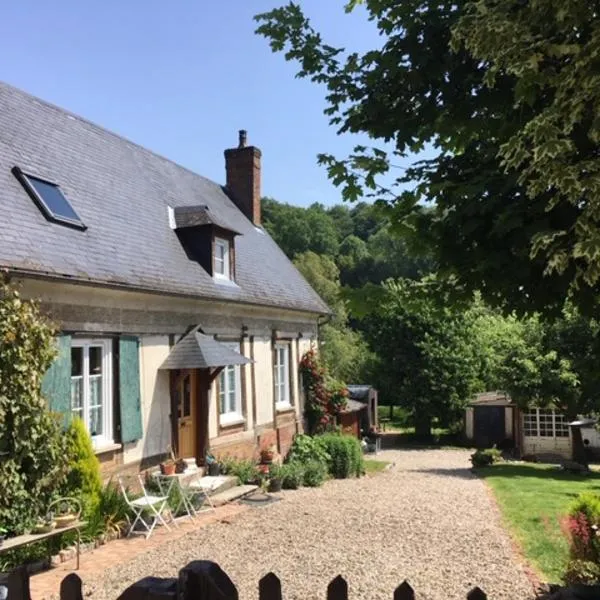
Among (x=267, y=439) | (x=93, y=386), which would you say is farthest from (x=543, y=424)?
(x=93, y=386)

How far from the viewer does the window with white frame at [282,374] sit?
17.7m

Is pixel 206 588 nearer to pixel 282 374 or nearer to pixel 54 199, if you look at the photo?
pixel 54 199

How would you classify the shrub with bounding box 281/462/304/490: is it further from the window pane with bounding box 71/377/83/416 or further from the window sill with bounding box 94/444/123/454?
the window pane with bounding box 71/377/83/416

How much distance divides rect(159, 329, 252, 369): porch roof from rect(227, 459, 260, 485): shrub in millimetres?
2412

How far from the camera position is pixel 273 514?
10.9 metres

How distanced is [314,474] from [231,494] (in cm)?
340

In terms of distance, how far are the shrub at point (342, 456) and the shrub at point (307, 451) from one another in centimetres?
12

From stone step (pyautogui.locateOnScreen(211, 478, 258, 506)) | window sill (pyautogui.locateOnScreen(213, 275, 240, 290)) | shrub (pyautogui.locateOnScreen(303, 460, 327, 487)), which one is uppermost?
window sill (pyautogui.locateOnScreen(213, 275, 240, 290))

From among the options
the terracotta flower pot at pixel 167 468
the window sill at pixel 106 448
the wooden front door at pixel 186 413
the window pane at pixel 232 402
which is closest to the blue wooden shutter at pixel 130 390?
the window sill at pixel 106 448

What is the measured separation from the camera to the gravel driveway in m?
6.96

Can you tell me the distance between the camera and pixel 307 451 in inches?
671


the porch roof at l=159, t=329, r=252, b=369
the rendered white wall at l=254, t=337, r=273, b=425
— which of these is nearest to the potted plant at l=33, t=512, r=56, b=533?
the porch roof at l=159, t=329, r=252, b=369

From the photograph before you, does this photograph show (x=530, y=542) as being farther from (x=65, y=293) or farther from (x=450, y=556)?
(x=65, y=293)

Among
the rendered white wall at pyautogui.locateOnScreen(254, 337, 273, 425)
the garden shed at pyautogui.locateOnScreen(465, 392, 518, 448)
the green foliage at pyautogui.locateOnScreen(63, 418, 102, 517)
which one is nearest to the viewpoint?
the green foliage at pyautogui.locateOnScreen(63, 418, 102, 517)
